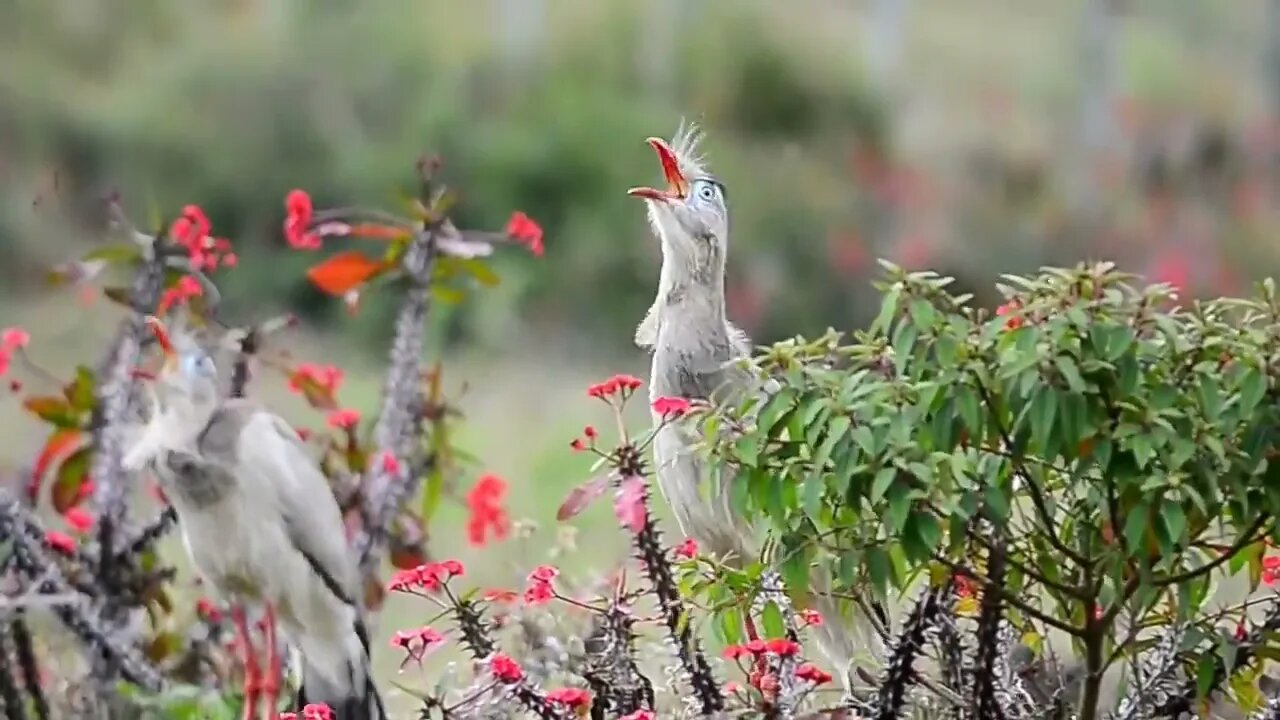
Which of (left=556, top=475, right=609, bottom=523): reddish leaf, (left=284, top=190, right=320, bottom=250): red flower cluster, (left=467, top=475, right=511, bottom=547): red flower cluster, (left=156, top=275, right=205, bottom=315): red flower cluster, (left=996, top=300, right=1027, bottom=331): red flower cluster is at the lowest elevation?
(left=556, top=475, right=609, bottom=523): reddish leaf

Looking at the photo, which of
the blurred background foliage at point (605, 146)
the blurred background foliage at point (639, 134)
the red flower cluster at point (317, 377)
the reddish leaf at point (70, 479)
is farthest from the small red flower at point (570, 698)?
the blurred background foliage at point (639, 134)

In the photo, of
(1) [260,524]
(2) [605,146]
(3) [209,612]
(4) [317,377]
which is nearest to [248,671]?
(1) [260,524]

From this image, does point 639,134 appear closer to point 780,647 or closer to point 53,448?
point 53,448

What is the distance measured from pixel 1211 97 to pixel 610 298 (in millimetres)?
3416

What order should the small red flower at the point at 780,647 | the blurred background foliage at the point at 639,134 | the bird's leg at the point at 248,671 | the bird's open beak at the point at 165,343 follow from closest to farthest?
the small red flower at the point at 780,647
the bird's open beak at the point at 165,343
the bird's leg at the point at 248,671
the blurred background foliage at the point at 639,134

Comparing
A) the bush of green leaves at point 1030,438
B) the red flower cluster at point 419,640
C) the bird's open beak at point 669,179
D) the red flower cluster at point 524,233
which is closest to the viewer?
the bush of green leaves at point 1030,438

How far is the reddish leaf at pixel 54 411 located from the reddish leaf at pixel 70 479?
0.04m

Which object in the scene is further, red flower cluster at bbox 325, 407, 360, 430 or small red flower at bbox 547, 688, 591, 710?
red flower cluster at bbox 325, 407, 360, 430

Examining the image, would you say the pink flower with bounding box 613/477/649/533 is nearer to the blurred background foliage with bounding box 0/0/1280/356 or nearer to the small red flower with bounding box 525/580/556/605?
the small red flower with bounding box 525/580/556/605

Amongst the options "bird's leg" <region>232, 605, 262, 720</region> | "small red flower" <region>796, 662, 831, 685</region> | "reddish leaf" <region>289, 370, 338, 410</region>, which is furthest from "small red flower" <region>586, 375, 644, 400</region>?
"reddish leaf" <region>289, 370, 338, 410</region>

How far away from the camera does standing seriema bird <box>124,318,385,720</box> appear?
5.98ft

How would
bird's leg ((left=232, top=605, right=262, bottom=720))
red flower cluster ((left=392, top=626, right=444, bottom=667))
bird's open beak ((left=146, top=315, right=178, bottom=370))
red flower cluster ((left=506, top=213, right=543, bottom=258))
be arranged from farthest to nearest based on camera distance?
1. red flower cluster ((left=506, top=213, right=543, bottom=258))
2. bird's leg ((left=232, top=605, right=262, bottom=720))
3. bird's open beak ((left=146, top=315, right=178, bottom=370))
4. red flower cluster ((left=392, top=626, right=444, bottom=667))

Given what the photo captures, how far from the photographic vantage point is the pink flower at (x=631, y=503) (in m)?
1.38

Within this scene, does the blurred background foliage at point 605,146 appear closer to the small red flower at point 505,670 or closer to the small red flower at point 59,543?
the small red flower at point 59,543
